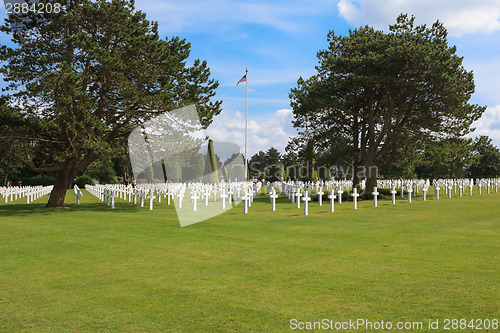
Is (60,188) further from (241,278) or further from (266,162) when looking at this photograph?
(266,162)

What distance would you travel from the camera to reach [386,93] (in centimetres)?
3591

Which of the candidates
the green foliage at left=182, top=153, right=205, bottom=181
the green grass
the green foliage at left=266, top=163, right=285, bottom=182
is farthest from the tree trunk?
the green foliage at left=266, top=163, right=285, bottom=182

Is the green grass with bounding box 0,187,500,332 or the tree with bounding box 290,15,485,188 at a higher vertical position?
the tree with bounding box 290,15,485,188

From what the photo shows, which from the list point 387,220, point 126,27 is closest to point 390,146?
point 387,220

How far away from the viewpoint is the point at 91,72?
81.5 feet

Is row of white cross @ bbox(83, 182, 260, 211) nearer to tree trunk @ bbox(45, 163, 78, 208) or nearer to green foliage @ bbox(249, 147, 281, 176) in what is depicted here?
tree trunk @ bbox(45, 163, 78, 208)

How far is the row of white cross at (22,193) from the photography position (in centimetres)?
3718

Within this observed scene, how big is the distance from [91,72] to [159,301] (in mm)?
21976

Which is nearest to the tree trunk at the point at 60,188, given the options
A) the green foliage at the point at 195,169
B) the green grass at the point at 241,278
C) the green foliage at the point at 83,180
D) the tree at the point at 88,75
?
the tree at the point at 88,75

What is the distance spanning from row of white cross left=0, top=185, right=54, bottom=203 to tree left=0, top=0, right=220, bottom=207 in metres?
12.2

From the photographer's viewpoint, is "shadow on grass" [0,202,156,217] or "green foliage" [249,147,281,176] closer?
"shadow on grass" [0,202,156,217]

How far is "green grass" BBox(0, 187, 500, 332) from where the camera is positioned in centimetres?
523

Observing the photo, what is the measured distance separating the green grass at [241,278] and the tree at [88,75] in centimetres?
1100

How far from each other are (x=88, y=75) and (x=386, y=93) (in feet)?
79.4
